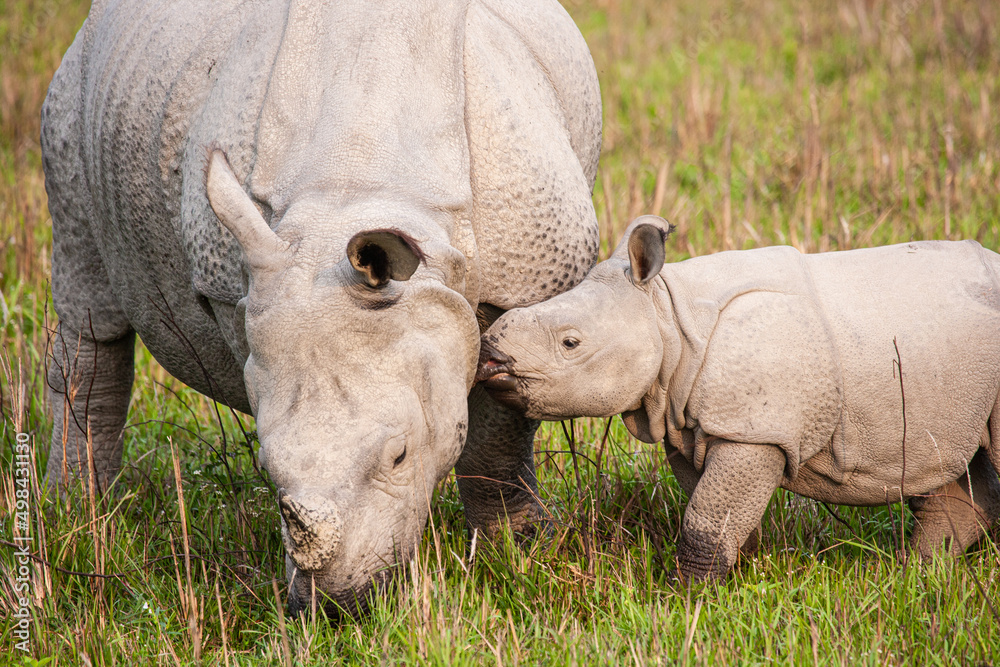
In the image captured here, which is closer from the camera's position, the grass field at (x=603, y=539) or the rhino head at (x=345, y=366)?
the rhino head at (x=345, y=366)

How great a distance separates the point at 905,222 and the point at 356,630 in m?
4.78

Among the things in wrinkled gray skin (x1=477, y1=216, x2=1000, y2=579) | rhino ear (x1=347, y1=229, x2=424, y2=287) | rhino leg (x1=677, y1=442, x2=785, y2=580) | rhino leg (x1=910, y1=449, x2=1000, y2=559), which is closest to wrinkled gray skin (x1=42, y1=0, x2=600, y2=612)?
rhino ear (x1=347, y1=229, x2=424, y2=287)

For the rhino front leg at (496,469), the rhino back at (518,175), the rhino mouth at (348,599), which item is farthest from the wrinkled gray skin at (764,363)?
the rhino mouth at (348,599)

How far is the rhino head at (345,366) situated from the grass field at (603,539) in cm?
31

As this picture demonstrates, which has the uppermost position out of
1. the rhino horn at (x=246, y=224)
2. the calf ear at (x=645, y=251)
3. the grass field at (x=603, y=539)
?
the rhino horn at (x=246, y=224)

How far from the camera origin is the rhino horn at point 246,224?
8.26 feet

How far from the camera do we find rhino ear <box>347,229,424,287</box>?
2.36 meters

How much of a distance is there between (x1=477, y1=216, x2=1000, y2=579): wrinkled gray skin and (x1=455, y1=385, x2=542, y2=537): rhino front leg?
46cm

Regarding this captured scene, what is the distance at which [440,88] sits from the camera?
298cm

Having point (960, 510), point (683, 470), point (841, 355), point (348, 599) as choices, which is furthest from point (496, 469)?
point (960, 510)

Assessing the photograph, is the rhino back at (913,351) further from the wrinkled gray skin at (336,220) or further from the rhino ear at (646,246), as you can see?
the wrinkled gray skin at (336,220)

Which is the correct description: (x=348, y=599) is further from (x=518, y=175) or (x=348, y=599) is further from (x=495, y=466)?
(x=518, y=175)

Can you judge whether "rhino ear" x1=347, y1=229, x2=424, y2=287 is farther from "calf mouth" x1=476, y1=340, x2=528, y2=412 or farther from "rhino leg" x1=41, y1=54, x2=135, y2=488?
"rhino leg" x1=41, y1=54, x2=135, y2=488

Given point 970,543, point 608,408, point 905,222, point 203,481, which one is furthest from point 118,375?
point 905,222
